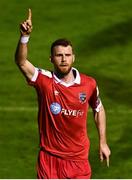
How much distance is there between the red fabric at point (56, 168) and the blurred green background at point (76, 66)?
10.2 feet

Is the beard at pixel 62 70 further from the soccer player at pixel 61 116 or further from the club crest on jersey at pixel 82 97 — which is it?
the club crest on jersey at pixel 82 97

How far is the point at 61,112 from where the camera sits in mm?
11859

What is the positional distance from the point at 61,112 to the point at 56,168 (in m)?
0.81

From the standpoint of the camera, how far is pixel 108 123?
693 inches

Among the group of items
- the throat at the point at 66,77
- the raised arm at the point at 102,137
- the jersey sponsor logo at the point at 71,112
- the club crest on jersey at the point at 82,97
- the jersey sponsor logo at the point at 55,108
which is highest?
the throat at the point at 66,77

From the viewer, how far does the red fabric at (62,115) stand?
1188cm

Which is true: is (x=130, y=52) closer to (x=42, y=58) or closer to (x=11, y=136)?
(x=42, y=58)

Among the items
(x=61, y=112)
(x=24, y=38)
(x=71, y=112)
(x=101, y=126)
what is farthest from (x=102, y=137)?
(x=24, y=38)

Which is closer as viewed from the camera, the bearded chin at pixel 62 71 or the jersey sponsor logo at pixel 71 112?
the bearded chin at pixel 62 71

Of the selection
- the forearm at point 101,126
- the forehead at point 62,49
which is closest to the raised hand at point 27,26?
the forehead at point 62,49

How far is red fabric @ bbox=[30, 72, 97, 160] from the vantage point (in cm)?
1188

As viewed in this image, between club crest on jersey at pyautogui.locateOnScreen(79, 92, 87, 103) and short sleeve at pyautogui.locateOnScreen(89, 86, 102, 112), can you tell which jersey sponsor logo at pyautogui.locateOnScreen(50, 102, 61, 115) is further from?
short sleeve at pyautogui.locateOnScreen(89, 86, 102, 112)

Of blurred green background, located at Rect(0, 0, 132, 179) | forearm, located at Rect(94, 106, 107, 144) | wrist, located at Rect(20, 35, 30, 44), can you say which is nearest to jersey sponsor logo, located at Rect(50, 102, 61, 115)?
forearm, located at Rect(94, 106, 107, 144)

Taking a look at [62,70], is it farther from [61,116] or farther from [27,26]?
[27,26]
